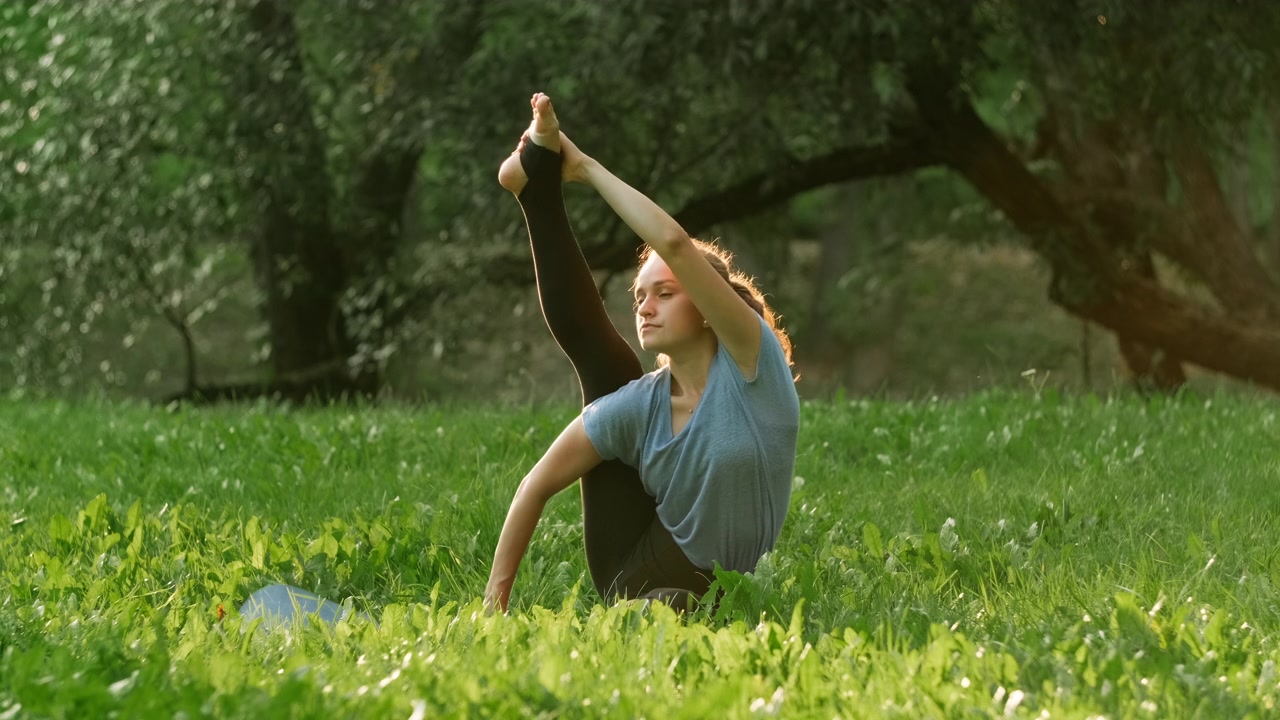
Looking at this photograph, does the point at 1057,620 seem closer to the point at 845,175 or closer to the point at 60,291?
the point at 845,175

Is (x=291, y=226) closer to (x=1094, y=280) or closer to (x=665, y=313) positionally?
(x=1094, y=280)

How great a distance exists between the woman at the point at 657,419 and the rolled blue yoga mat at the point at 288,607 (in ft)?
1.64

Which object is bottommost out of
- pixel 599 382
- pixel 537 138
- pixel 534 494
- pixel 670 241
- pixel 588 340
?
pixel 534 494

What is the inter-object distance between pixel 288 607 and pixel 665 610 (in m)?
1.35

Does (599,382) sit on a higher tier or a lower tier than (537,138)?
lower

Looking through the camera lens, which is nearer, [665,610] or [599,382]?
[665,610]

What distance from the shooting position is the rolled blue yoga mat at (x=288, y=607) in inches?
170

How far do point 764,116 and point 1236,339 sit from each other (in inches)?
182

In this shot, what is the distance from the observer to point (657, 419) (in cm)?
439

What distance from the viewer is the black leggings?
14.7 feet

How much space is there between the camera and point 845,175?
42.5 ft

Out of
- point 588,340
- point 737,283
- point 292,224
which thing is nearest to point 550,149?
point 588,340

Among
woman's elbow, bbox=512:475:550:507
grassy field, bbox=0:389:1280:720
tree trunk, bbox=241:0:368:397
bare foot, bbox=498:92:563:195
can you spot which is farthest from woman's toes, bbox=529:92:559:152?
tree trunk, bbox=241:0:368:397

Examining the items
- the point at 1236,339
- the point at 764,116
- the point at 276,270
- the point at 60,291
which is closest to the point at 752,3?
the point at 764,116
